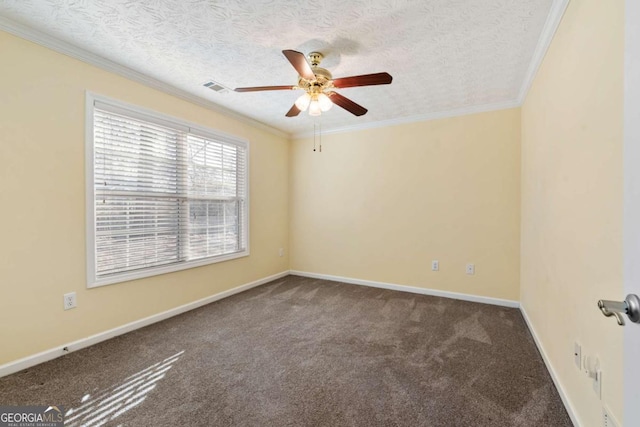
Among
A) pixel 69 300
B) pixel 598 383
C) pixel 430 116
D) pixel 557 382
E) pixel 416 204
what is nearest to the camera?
pixel 598 383

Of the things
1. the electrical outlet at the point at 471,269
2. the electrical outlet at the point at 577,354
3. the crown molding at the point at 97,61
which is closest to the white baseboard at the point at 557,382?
the electrical outlet at the point at 577,354

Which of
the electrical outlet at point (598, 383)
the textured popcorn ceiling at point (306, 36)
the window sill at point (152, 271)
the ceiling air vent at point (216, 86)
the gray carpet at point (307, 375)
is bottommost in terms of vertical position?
the gray carpet at point (307, 375)

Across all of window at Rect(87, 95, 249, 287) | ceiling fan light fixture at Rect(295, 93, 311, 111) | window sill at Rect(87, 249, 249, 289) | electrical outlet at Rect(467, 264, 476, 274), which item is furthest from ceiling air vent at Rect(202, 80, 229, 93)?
electrical outlet at Rect(467, 264, 476, 274)

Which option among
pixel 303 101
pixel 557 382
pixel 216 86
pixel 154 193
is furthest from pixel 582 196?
pixel 154 193

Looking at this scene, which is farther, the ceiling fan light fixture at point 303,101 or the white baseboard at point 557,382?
the ceiling fan light fixture at point 303,101

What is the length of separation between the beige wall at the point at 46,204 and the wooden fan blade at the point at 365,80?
199 centimetres

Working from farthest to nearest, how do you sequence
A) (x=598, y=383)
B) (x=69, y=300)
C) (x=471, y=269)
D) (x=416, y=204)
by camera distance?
(x=416, y=204) → (x=471, y=269) → (x=69, y=300) → (x=598, y=383)

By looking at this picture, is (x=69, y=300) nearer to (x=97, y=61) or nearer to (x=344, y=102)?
(x=97, y=61)

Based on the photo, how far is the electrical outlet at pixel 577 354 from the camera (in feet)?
4.48

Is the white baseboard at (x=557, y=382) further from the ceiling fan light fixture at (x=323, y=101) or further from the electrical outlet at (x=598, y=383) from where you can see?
the ceiling fan light fixture at (x=323, y=101)

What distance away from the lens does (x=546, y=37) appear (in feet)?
6.12

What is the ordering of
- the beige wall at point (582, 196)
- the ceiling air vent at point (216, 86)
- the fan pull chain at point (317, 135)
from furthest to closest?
the fan pull chain at point (317, 135)
the ceiling air vent at point (216, 86)
the beige wall at point (582, 196)

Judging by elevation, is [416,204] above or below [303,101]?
below

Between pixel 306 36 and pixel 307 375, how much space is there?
7.98 feet
